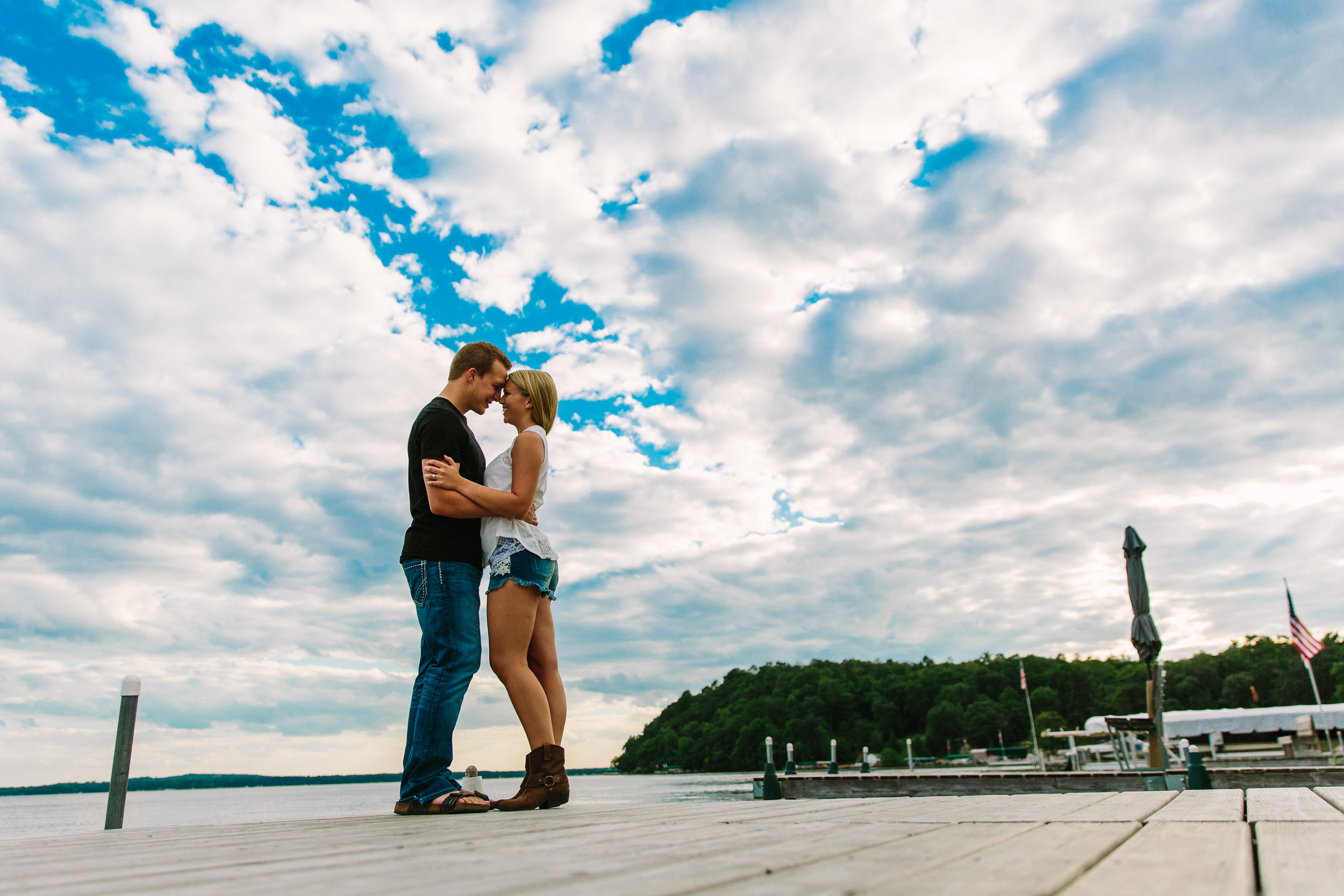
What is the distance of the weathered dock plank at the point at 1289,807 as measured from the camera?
6.40 feet

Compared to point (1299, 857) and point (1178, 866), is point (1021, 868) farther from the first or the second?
point (1299, 857)

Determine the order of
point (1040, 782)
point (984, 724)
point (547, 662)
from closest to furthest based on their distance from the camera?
point (547, 662) < point (1040, 782) < point (984, 724)

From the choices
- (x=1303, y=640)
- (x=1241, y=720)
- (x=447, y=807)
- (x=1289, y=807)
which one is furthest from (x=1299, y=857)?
(x=1241, y=720)

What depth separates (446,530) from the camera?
3592 mm

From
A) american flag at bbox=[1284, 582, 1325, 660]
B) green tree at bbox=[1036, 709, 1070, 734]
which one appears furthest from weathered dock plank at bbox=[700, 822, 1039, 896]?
green tree at bbox=[1036, 709, 1070, 734]

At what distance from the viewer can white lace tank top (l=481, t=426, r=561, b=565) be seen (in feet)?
11.8

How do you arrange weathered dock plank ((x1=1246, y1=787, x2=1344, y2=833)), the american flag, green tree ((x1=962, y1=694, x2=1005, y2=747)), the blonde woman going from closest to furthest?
weathered dock plank ((x1=1246, y1=787, x2=1344, y2=833)) < the blonde woman < the american flag < green tree ((x1=962, y1=694, x2=1005, y2=747))

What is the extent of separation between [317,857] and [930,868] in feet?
3.91

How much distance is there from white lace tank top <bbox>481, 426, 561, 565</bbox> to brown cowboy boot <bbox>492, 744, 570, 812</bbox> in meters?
0.88

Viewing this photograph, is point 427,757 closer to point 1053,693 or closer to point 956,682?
point 1053,693

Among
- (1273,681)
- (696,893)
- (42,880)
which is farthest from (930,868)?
(1273,681)

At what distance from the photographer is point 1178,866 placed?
1182 millimetres

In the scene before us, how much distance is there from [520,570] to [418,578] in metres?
0.48

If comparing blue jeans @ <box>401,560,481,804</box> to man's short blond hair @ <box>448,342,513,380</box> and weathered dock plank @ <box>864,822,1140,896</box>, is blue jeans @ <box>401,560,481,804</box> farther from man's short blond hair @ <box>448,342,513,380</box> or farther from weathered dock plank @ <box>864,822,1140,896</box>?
weathered dock plank @ <box>864,822,1140,896</box>
